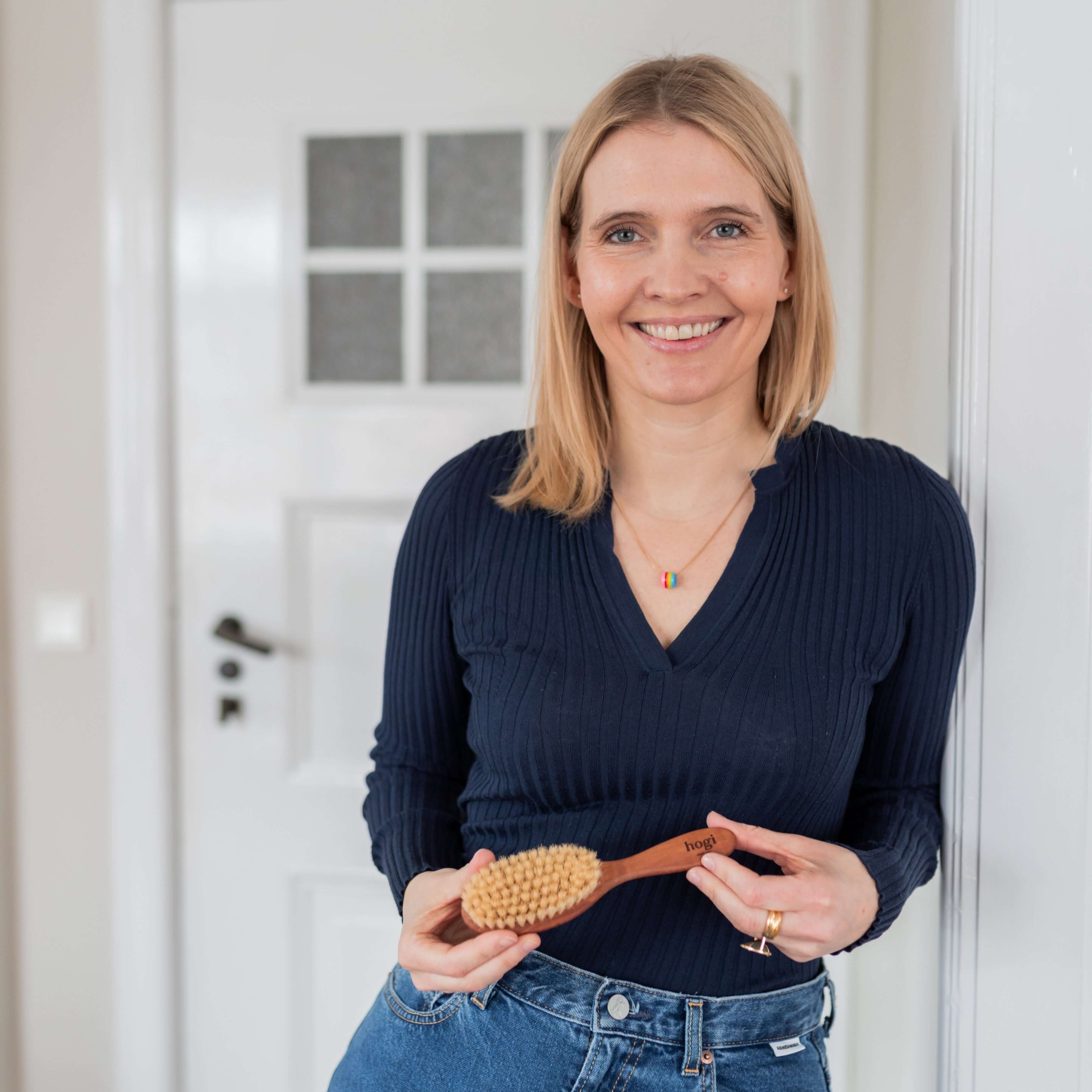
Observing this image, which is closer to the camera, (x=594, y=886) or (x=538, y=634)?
(x=594, y=886)

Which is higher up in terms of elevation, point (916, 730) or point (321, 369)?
point (321, 369)

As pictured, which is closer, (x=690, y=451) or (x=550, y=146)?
(x=690, y=451)

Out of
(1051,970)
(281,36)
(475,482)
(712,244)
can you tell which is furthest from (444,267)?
(1051,970)

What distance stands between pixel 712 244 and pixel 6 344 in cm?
→ 114

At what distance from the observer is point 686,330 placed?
A: 796 mm

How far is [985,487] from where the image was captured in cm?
82

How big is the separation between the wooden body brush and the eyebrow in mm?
481

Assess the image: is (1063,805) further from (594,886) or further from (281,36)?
(281,36)

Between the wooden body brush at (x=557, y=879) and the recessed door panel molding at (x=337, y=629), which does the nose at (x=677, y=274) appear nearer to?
the wooden body brush at (x=557, y=879)

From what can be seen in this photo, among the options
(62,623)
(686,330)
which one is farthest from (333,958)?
(686,330)

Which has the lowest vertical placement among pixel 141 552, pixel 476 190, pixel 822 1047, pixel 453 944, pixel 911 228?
pixel 822 1047

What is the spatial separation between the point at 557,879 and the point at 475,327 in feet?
2.87

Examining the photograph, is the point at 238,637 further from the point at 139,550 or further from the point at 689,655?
the point at 689,655

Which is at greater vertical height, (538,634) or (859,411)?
(859,411)
